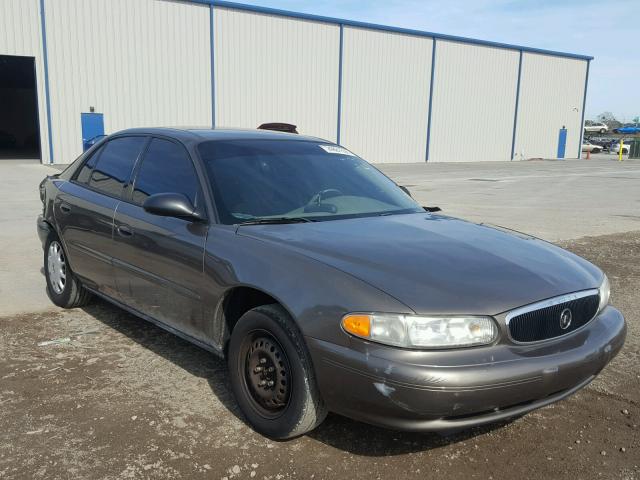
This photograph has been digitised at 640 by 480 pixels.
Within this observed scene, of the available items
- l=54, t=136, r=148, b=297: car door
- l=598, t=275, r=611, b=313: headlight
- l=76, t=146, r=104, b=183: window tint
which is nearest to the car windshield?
l=54, t=136, r=148, b=297: car door

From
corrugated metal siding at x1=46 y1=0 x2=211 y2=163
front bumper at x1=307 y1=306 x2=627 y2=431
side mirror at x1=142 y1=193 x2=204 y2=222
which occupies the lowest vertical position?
front bumper at x1=307 y1=306 x2=627 y2=431

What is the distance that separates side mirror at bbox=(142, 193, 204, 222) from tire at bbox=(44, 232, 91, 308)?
198cm

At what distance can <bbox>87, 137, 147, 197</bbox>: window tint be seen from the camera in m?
4.29

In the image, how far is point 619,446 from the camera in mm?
3045

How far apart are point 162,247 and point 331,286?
140 cm

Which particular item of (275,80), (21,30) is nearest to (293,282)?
(21,30)

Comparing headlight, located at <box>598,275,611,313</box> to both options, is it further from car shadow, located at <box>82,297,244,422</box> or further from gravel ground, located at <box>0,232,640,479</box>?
car shadow, located at <box>82,297,244,422</box>

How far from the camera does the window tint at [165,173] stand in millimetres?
3691

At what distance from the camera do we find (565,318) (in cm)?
278

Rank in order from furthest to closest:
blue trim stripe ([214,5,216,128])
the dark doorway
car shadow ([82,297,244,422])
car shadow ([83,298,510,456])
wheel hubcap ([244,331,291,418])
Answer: the dark doorway < blue trim stripe ([214,5,216,128]) < car shadow ([82,297,244,422]) < car shadow ([83,298,510,456]) < wheel hubcap ([244,331,291,418])

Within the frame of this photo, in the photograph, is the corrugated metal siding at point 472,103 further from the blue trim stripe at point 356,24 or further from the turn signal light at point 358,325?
the turn signal light at point 358,325

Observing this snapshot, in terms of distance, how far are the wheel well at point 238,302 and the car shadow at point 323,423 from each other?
0.55 metres

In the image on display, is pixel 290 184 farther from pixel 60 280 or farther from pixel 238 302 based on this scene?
pixel 60 280

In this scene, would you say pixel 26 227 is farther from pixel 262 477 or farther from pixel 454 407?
pixel 454 407
